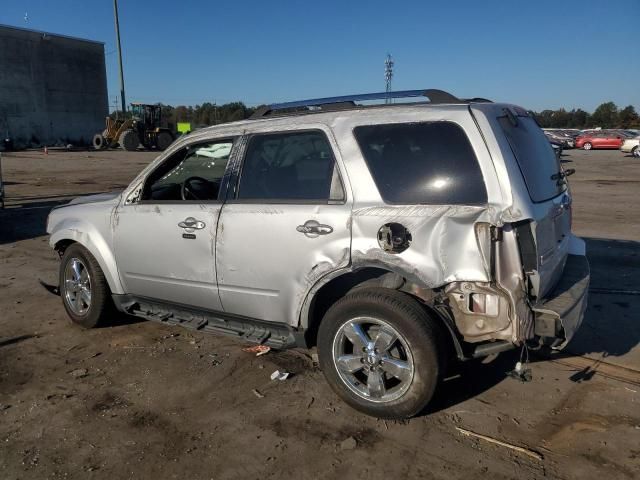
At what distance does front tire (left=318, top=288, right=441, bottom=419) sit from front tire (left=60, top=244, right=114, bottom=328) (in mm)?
2326

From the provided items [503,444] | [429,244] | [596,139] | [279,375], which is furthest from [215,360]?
[596,139]

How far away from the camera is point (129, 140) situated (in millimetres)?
37156

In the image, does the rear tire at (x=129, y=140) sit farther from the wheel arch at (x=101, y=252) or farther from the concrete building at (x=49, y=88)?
the wheel arch at (x=101, y=252)

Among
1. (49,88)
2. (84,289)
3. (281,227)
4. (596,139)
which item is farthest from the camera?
(49,88)

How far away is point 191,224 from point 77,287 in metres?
1.71

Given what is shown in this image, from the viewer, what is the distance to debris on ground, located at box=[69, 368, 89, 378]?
4133 mm

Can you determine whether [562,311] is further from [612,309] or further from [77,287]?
[77,287]

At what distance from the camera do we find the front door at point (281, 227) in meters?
3.49

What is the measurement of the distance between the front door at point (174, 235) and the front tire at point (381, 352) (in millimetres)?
1083

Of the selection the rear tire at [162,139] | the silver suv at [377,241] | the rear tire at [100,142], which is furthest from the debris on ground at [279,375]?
the rear tire at [100,142]

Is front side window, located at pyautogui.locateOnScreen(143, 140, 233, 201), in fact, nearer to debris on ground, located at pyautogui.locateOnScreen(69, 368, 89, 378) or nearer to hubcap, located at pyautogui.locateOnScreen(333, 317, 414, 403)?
debris on ground, located at pyautogui.locateOnScreen(69, 368, 89, 378)

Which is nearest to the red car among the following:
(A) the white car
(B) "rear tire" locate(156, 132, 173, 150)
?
(A) the white car

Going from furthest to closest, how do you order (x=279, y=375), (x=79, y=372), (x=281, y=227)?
1. (x=79, y=372)
2. (x=279, y=375)
3. (x=281, y=227)

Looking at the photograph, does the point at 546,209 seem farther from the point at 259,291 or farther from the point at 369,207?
the point at 259,291
